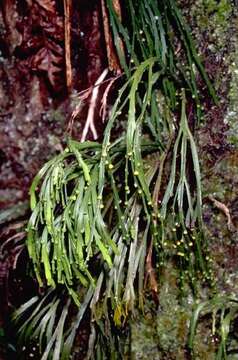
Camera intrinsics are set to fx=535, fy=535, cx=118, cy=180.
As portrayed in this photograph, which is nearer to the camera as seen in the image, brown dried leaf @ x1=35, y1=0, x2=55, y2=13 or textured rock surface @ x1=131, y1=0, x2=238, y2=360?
textured rock surface @ x1=131, y1=0, x2=238, y2=360

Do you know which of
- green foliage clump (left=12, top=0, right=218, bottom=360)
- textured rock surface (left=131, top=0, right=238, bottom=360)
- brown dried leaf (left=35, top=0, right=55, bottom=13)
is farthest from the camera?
brown dried leaf (left=35, top=0, right=55, bottom=13)

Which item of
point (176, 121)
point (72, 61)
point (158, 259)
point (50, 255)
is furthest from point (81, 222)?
point (72, 61)

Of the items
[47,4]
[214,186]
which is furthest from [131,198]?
[47,4]

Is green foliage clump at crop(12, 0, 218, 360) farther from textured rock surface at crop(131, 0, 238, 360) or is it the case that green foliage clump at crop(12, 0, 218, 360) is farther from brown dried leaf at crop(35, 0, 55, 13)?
brown dried leaf at crop(35, 0, 55, 13)

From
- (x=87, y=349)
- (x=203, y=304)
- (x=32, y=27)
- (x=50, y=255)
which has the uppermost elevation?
(x=32, y=27)

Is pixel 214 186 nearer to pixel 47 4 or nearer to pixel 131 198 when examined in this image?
pixel 131 198

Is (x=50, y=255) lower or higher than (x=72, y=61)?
lower

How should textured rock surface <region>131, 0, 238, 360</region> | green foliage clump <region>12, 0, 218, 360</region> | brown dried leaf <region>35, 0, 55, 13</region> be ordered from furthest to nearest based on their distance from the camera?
brown dried leaf <region>35, 0, 55, 13</region> < textured rock surface <region>131, 0, 238, 360</region> < green foliage clump <region>12, 0, 218, 360</region>

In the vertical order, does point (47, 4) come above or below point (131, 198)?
above

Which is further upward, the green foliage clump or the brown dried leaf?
the brown dried leaf

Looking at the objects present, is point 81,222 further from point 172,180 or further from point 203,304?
point 203,304

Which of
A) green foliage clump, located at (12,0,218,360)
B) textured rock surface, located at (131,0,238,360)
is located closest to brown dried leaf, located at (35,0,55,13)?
green foliage clump, located at (12,0,218,360)
